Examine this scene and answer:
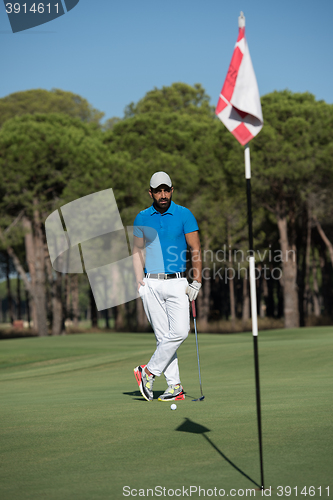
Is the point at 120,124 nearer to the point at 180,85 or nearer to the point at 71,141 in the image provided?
the point at 71,141

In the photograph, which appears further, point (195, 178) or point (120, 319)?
point (120, 319)

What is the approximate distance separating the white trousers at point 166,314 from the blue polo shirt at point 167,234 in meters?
0.16

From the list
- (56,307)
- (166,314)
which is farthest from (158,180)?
(56,307)

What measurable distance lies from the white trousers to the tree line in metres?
26.8

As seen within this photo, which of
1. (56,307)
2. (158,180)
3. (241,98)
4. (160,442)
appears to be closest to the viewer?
(241,98)

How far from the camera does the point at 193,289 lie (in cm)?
604

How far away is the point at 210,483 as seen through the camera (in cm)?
329

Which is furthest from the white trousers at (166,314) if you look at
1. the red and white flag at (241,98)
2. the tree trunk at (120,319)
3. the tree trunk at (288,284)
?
the tree trunk at (120,319)

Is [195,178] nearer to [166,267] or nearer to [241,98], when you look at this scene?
[166,267]

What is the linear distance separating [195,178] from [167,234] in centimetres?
3041

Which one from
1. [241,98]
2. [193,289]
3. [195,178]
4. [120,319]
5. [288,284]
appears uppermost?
[195,178]

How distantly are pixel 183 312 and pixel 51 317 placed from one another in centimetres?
3539

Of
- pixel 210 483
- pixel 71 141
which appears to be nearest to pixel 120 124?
pixel 71 141

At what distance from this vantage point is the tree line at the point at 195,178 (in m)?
32.1
